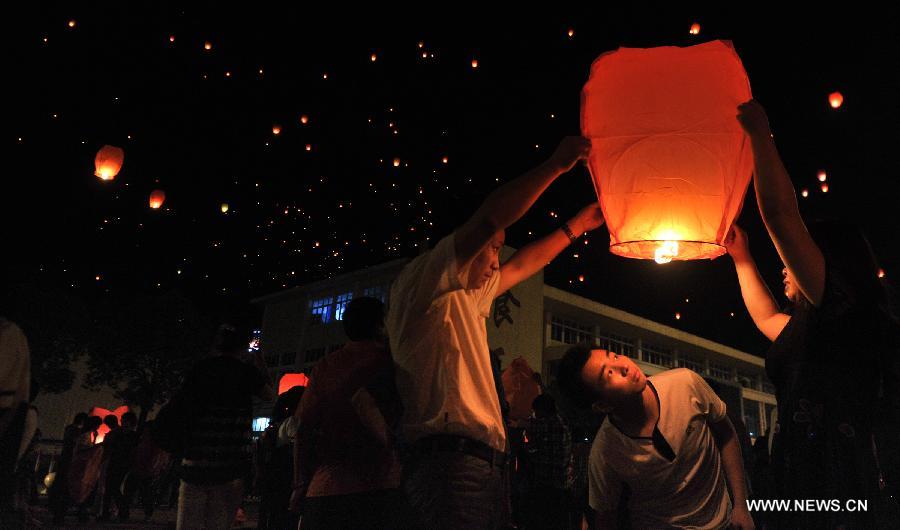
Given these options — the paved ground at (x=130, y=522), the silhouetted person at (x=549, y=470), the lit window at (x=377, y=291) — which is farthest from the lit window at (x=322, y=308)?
the silhouetted person at (x=549, y=470)

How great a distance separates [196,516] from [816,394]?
3.30m

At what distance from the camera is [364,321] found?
3066 mm

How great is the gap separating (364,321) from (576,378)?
1087 millimetres

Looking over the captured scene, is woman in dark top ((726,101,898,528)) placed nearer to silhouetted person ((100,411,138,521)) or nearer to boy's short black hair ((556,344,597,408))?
boy's short black hair ((556,344,597,408))

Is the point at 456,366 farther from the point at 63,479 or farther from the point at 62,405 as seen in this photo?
the point at 62,405

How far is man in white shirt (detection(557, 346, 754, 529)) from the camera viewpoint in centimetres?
271

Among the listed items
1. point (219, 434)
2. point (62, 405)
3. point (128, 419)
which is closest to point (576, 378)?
point (219, 434)

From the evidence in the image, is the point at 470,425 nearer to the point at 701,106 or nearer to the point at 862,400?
the point at 862,400

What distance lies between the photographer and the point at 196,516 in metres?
3.58

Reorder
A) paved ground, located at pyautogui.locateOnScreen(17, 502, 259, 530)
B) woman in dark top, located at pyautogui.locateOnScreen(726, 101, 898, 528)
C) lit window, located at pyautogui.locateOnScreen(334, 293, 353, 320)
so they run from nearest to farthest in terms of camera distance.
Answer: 1. woman in dark top, located at pyautogui.locateOnScreen(726, 101, 898, 528)
2. paved ground, located at pyautogui.locateOnScreen(17, 502, 259, 530)
3. lit window, located at pyautogui.locateOnScreen(334, 293, 353, 320)

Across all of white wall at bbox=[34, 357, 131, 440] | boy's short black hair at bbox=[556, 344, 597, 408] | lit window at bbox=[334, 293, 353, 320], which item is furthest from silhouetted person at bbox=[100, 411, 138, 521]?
white wall at bbox=[34, 357, 131, 440]

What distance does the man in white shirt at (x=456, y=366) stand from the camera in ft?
7.31

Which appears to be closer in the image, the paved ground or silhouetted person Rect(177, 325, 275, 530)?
silhouetted person Rect(177, 325, 275, 530)

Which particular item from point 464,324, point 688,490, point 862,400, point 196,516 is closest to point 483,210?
point 464,324
